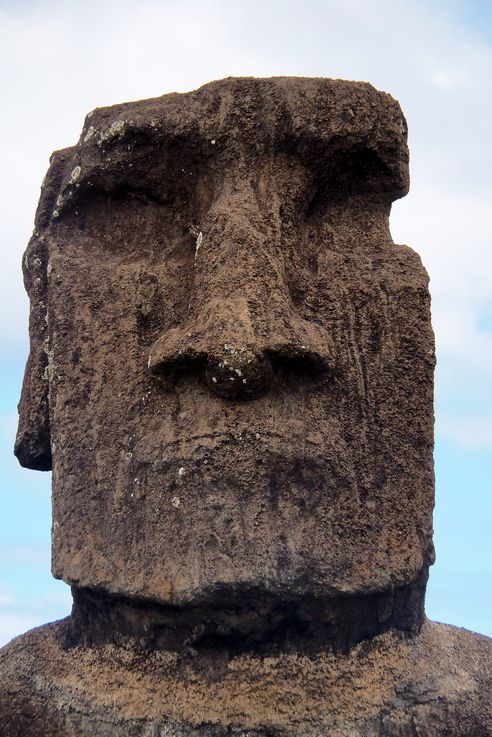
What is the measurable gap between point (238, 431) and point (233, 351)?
246 mm

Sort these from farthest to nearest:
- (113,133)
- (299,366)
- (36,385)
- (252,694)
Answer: (36,385) → (113,133) → (299,366) → (252,694)

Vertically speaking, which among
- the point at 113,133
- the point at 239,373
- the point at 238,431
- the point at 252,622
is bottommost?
the point at 252,622

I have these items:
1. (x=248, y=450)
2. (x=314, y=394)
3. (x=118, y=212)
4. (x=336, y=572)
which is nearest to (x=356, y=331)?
(x=314, y=394)

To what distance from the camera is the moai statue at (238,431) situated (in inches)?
118

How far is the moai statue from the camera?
3.01 meters

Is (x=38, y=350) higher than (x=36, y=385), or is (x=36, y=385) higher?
(x=38, y=350)

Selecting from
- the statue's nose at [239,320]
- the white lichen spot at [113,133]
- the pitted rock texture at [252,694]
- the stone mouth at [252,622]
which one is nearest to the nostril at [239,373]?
the statue's nose at [239,320]

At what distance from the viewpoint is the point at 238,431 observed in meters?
3.04

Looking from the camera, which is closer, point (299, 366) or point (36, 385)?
point (299, 366)

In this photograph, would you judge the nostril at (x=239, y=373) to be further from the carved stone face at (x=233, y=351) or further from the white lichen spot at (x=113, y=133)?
the white lichen spot at (x=113, y=133)

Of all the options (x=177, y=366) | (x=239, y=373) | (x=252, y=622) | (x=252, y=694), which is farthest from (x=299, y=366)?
(x=252, y=694)

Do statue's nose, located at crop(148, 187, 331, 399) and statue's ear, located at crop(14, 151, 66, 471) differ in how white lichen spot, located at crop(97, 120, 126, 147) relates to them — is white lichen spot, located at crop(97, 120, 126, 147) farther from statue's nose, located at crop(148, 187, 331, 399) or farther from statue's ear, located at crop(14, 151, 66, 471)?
statue's nose, located at crop(148, 187, 331, 399)

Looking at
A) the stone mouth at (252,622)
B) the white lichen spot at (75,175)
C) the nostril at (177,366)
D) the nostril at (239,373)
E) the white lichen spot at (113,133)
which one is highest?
the white lichen spot at (113,133)

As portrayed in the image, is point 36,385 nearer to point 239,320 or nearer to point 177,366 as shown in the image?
point 177,366
